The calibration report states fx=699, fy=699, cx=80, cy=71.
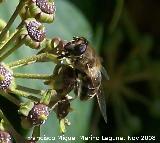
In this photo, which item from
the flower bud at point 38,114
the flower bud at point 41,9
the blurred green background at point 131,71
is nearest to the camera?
the flower bud at point 38,114

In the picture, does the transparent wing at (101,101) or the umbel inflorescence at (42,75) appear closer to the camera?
the umbel inflorescence at (42,75)

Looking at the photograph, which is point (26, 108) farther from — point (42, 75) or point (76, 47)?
point (76, 47)

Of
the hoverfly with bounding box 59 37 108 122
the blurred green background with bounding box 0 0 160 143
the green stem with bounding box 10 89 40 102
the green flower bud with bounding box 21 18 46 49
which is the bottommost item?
the green stem with bounding box 10 89 40 102

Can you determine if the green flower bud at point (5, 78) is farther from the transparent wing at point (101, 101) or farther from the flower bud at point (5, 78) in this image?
the transparent wing at point (101, 101)

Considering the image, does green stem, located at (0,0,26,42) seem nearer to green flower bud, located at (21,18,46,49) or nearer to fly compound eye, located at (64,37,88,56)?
green flower bud, located at (21,18,46,49)

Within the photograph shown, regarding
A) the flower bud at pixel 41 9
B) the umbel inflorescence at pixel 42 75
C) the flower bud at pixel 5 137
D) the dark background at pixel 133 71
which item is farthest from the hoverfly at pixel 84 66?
the dark background at pixel 133 71

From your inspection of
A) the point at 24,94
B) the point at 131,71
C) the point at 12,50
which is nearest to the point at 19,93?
the point at 24,94

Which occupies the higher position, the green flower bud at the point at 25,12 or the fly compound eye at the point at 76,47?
the green flower bud at the point at 25,12

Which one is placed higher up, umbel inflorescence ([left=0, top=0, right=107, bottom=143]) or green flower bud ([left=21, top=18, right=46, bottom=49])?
green flower bud ([left=21, top=18, right=46, bottom=49])

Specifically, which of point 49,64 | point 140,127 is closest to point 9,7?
point 49,64

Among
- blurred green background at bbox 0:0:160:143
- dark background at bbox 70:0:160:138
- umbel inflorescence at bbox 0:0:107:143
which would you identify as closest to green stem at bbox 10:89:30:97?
umbel inflorescence at bbox 0:0:107:143
